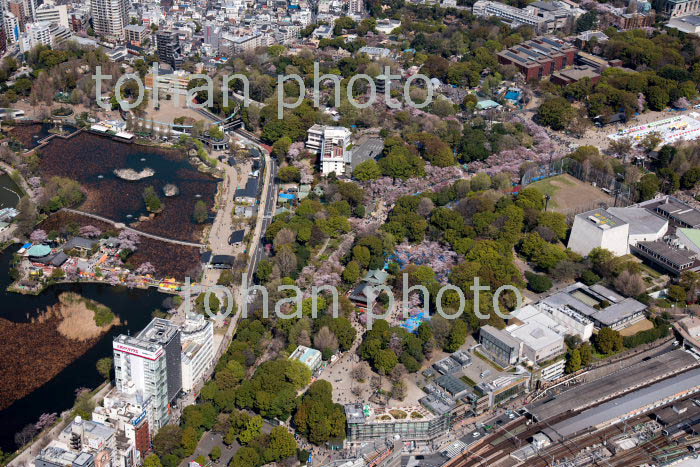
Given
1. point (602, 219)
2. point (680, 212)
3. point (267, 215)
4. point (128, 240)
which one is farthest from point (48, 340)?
point (680, 212)

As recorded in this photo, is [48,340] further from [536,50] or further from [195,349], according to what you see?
[536,50]

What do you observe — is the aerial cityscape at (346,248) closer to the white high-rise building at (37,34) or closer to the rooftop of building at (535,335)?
the rooftop of building at (535,335)

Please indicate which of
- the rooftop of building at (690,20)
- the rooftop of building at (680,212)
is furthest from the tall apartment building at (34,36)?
the rooftop of building at (690,20)

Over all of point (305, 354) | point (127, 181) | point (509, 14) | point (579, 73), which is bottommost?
point (127, 181)

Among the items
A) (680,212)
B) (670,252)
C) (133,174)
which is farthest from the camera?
(133,174)

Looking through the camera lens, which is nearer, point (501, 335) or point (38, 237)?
point (501, 335)

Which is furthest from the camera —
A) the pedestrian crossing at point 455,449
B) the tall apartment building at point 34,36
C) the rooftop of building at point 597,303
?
the tall apartment building at point 34,36

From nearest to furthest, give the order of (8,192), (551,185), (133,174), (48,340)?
1. (48,340)
2. (8,192)
3. (551,185)
4. (133,174)
